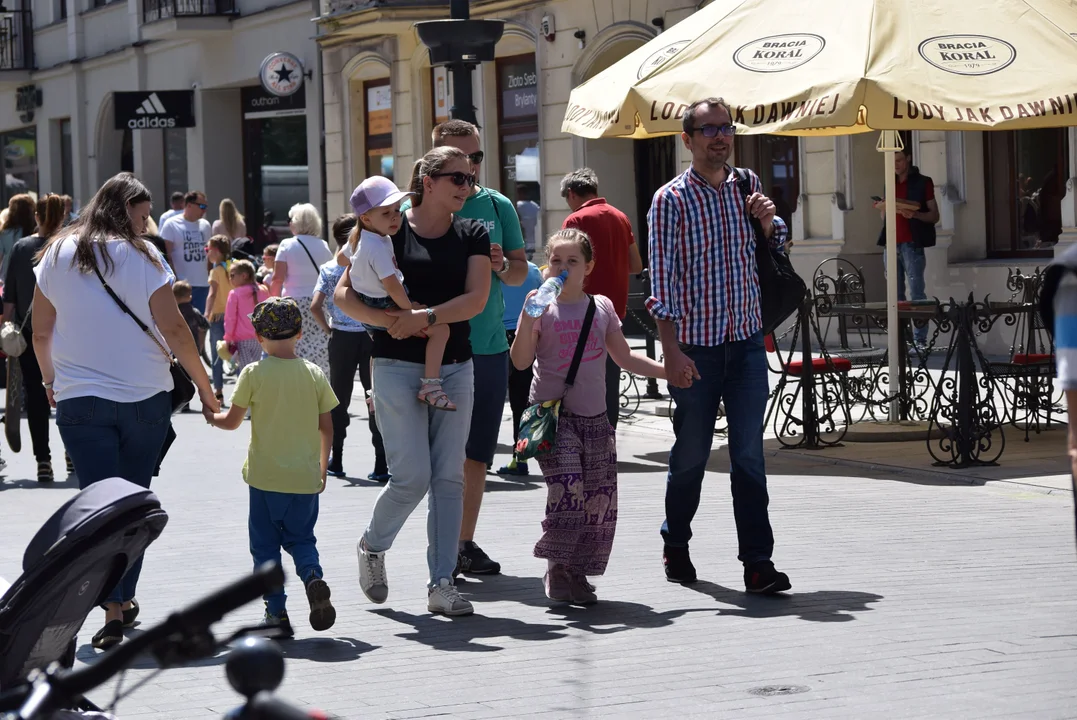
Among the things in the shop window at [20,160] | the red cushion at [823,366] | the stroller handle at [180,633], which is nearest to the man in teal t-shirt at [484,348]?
the red cushion at [823,366]

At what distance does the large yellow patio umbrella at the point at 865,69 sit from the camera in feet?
32.6

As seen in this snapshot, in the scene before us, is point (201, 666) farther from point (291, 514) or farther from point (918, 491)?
point (918, 491)

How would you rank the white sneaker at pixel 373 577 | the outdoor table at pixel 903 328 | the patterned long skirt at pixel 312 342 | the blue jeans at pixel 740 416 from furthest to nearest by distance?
the patterned long skirt at pixel 312 342
the outdoor table at pixel 903 328
the blue jeans at pixel 740 416
the white sneaker at pixel 373 577

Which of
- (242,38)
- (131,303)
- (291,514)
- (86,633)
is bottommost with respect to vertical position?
(86,633)

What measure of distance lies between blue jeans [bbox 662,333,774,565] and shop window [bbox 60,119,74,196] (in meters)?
34.4

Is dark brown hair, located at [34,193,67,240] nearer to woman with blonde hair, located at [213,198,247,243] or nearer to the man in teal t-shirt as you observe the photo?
the man in teal t-shirt

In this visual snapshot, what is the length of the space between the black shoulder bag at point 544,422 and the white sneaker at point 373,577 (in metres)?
0.71

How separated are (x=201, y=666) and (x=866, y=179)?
14595 mm

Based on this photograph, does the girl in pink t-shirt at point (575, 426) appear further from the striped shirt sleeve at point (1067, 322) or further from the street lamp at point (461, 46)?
the street lamp at point (461, 46)

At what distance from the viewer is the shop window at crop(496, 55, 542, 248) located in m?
24.1

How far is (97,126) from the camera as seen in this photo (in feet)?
122

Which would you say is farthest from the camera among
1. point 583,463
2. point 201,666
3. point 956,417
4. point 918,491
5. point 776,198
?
point 776,198

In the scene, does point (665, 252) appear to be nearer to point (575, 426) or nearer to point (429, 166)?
point (575, 426)

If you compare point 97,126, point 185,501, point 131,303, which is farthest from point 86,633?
point 97,126
